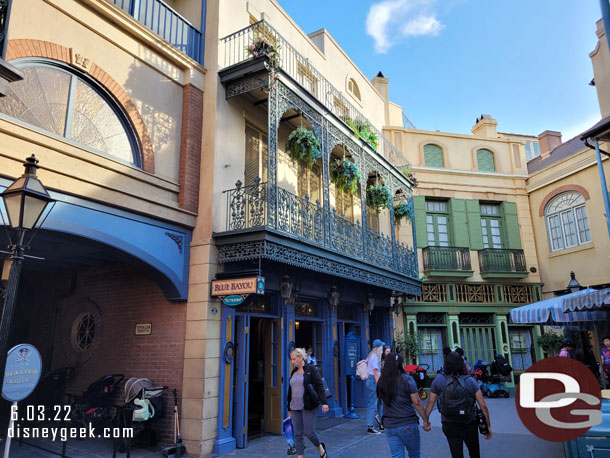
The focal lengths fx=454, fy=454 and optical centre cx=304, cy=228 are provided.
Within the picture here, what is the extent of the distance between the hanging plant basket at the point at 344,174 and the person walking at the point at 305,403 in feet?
20.6

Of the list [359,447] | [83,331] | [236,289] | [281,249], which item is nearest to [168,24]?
[281,249]

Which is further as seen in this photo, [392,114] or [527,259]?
[392,114]

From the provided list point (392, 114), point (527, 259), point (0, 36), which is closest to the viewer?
point (0, 36)

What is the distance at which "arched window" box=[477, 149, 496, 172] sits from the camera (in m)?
19.4

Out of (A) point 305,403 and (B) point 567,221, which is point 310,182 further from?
(B) point 567,221

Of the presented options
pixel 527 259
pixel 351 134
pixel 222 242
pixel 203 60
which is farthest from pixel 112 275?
pixel 527 259

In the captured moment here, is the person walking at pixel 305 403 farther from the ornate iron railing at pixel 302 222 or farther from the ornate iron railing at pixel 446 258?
the ornate iron railing at pixel 446 258

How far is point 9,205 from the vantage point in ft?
14.9

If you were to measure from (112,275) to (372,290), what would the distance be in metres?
7.59

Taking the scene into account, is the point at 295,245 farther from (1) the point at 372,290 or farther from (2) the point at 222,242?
(1) the point at 372,290

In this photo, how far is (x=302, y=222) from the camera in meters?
9.16

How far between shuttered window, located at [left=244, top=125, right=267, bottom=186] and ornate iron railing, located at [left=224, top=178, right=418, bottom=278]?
0.45 meters

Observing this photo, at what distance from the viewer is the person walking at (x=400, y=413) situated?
504 centimetres

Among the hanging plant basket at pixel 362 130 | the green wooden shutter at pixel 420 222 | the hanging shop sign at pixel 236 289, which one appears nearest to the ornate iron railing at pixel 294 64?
the hanging plant basket at pixel 362 130
